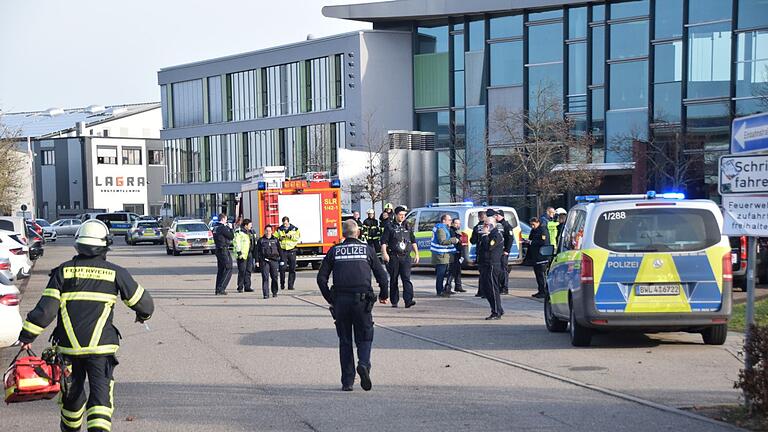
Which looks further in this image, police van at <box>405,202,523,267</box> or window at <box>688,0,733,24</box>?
window at <box>688,0,733,24</box>

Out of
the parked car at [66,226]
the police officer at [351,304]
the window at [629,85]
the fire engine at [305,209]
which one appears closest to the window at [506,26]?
the window at [629,85]

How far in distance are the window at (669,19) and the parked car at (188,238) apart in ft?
71.1

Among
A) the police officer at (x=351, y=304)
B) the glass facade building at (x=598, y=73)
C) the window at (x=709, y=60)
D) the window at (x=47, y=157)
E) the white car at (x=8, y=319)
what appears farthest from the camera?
the window at (x=47, y=157)

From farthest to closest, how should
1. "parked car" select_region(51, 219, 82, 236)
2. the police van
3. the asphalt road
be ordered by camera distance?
"parked car" select_region(51, 219, 82, 236) → the police van → the asphalt road


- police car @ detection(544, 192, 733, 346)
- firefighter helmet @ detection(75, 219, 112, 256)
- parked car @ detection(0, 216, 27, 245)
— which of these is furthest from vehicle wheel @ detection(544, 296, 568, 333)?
parked car @ detection(0, 216, 27, 245)

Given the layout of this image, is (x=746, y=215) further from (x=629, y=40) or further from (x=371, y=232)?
(x=629, y=40)

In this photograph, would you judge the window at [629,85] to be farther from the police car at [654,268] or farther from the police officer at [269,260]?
the police car at [654,268]

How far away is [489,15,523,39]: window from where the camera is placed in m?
51.0

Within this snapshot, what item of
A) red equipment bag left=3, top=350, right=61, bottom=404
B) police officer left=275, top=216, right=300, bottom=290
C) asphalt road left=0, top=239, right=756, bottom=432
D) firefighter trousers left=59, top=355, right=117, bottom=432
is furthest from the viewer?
police officer left=275, top=216, right=300, bottom=290

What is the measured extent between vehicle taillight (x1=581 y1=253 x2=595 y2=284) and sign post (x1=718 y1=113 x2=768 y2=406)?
3416mm

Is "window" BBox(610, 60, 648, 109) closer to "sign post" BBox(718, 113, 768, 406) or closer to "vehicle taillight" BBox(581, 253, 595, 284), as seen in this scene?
"vehicle taillight" BBox(581, 253, 595, 284)

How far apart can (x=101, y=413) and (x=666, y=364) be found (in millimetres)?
6857

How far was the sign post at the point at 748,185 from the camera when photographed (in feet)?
28.1

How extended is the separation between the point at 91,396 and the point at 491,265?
410 inches
